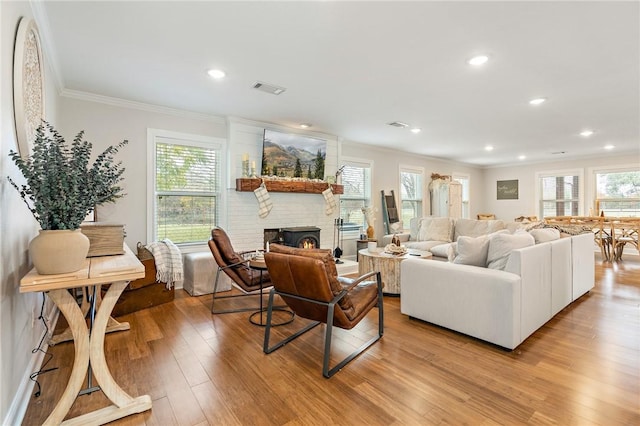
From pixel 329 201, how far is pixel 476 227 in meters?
2.90

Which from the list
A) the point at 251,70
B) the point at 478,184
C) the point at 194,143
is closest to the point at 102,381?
the point at 251,70

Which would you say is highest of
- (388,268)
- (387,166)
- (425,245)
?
(387,166)

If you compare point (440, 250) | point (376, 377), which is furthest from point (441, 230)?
point (376, 377)

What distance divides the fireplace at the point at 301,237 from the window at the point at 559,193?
24.3ft

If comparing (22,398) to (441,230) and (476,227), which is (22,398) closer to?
(441,230)

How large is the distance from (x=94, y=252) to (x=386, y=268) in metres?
3.11

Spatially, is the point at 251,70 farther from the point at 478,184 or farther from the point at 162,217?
the point at 478,184

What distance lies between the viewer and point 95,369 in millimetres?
1734

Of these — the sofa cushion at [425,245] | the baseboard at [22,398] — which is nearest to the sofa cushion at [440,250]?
the sofa cushion at [425,245]

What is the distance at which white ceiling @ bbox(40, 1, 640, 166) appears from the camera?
7.16ft

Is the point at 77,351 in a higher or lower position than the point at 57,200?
lower

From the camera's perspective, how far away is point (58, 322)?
10.1 feet

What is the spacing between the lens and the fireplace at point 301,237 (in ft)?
16.5

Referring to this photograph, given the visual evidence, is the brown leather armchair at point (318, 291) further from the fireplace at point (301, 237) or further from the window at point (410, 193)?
the window at point (410, 193)
